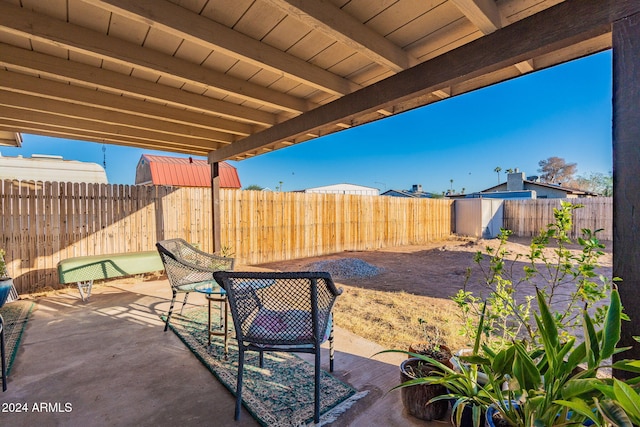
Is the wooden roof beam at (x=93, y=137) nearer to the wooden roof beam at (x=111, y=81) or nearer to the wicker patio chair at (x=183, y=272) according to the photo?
the wooden roof beam at (x=111, y=81)

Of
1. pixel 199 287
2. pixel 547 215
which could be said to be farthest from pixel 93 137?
pixel 547 215

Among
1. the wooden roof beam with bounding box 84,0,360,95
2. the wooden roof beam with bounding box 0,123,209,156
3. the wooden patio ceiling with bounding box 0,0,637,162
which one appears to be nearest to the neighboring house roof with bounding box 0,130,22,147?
the wooden roof beam with bounding box 0,123,209,156

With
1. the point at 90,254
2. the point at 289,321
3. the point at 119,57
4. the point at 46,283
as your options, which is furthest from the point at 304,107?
the point at 46,283

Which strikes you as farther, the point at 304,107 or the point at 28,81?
the point at 304,107

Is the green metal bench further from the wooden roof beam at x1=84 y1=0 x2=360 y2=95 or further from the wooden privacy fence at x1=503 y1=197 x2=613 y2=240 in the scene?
the wooden privacy fence at x1=503 y1=197 x2=613 y2=240

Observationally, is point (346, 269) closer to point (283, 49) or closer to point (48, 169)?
point (283, 49)

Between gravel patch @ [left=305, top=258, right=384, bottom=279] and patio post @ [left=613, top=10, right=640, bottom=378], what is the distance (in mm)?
4637

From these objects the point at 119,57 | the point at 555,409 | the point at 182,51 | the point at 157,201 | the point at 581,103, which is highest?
the point at 581,103

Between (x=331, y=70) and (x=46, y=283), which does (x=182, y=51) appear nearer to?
(x=331, y=70)

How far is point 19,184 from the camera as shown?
4.29 metres

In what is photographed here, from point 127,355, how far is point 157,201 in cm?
364

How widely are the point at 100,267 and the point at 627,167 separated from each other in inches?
210

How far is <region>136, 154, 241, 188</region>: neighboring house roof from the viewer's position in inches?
525

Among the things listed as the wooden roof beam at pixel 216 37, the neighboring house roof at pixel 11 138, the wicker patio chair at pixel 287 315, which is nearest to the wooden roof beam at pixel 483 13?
the wooden roof beam at pixel 216 37
